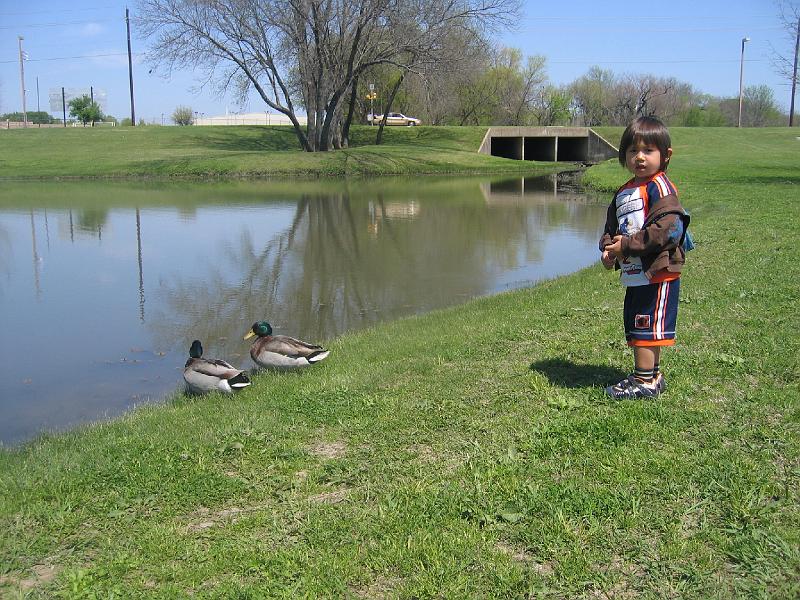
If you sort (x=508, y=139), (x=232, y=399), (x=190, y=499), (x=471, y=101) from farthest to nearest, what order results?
1. (x=471, y=101)
2. (x=508, y=139)
3. (x=232, y=399)
4. (x=190, y=499)

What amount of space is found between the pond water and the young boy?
4.38m

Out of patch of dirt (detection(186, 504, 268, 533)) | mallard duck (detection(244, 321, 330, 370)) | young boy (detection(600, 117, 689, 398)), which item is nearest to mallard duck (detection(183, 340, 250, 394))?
mallard duck (detection(244, 321, 330, 370))

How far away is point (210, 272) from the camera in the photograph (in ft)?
41.3

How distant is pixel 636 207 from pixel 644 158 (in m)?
0.30

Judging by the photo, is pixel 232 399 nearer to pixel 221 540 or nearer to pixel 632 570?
pixel 221 540

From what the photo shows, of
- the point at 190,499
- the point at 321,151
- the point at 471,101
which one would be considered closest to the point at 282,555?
the point at 190,499

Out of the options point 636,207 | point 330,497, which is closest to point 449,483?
point 330,497

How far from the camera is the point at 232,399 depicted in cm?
612

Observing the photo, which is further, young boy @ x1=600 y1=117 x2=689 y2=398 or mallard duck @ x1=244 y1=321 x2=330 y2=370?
mallard duck @ x1=244 y1=321 x2=330 y2=370

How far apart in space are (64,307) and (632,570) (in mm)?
9192

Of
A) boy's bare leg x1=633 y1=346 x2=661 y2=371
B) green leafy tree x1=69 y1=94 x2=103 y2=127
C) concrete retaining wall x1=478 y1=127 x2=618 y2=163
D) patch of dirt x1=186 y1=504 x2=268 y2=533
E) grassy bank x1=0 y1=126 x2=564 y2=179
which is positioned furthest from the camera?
green leafy tree x1=69 y1=94 x2=103 y2=127

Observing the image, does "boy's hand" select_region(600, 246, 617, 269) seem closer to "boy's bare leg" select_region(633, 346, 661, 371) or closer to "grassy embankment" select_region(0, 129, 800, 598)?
"boy's bare leg" select_region(633, 346, 661, 371)

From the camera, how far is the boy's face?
4.57 meters

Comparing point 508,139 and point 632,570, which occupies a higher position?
point 508,139
